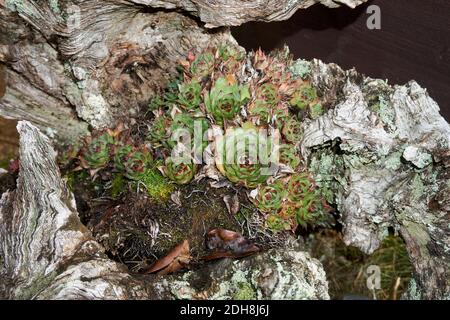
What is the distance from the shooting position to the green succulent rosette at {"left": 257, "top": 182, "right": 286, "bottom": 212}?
256cm

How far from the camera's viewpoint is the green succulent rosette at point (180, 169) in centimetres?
257

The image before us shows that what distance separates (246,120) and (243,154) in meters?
0.17

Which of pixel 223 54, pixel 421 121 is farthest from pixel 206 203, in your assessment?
pixel 421 121

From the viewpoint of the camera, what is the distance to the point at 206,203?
266cm

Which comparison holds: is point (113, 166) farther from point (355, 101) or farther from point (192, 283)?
point (355, 101)

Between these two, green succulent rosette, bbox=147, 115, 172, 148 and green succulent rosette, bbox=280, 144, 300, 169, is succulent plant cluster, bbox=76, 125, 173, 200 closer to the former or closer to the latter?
green succulent rosette, bbox=147, 115, 172, 148

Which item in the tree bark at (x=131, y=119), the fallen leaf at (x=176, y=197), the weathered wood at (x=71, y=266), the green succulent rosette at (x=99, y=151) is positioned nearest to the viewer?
the weathered wood at (x=71, y=266)

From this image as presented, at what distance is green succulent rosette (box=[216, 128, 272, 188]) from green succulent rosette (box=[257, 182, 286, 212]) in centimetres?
7

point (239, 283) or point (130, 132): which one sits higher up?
point (130, 132)

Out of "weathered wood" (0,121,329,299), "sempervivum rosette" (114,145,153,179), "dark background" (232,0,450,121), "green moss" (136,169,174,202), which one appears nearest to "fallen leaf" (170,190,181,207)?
"green moss" (136,169,174,202)

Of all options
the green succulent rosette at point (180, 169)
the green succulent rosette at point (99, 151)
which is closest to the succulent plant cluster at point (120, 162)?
the green succulent rosette at point (99, 151)

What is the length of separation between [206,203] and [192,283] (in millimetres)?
377

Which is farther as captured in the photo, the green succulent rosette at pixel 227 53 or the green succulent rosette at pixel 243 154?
the green succulent rosette at pixel 227 53

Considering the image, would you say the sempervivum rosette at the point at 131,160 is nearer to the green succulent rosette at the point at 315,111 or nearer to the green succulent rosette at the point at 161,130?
the green succulent rosette at the point at 161,130
